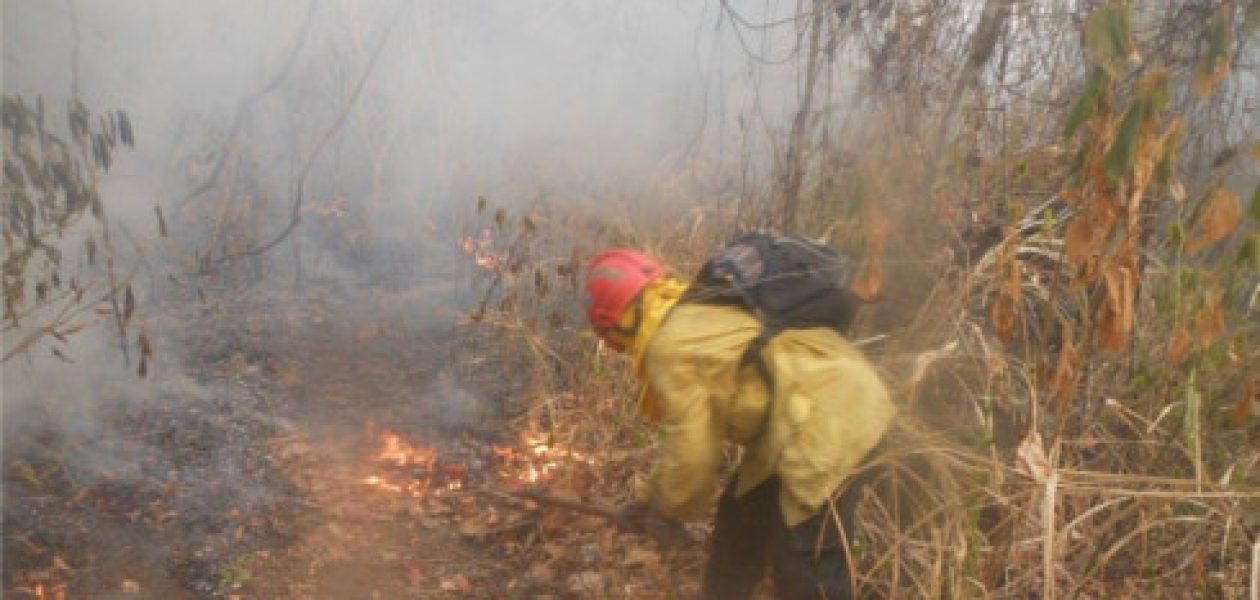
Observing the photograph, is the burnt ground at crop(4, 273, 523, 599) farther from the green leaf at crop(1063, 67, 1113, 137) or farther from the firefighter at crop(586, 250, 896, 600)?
the green leaf at crop(1063, 67, 1113, 137)

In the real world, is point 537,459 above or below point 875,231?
below

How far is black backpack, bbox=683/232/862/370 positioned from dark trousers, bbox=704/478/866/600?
1.81 ft

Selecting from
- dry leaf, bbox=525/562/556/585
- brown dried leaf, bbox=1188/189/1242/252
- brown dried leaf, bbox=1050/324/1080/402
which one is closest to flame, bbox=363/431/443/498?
dry leaf, bbox=525/562/556/585

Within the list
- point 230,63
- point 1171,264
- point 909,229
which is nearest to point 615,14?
point 230,63

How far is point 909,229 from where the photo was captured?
4.07 metres

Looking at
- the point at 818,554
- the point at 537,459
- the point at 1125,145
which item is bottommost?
the point at 537,459

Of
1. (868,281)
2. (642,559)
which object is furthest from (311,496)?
(868,281)

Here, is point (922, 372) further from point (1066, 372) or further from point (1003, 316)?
point (1066, 372)

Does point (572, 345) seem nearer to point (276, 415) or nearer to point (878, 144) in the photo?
point (276, 415)

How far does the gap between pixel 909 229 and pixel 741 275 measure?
1.61 meters

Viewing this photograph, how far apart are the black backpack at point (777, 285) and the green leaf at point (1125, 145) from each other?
776 millimetres

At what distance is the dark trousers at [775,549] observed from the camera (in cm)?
287

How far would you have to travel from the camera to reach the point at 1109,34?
7.47 feet

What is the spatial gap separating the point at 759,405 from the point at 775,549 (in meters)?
0.53
